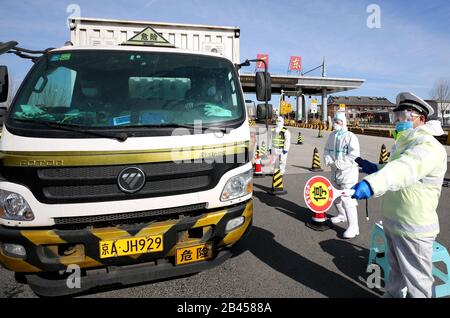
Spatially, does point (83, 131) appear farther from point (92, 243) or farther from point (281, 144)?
point (281, 144)

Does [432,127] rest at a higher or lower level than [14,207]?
higher

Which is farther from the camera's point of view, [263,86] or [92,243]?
[263,86]

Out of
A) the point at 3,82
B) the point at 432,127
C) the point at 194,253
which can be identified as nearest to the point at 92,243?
the point at 194,253

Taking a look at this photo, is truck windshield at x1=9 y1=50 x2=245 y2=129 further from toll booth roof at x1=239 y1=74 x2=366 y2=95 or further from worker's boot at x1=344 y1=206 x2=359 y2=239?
toll booth roof at x1=239 y1=74 x2=366 y2=95

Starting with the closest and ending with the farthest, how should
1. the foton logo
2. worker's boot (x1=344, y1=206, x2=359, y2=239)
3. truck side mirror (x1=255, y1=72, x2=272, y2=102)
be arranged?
the foton logo < truck side mirror (x1=255, y1=72, x2=272, y2=102) < worker's boot (x1=344, y1=206, x2=359, y2=239)

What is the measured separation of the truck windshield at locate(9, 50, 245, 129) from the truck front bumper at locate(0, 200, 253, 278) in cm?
90

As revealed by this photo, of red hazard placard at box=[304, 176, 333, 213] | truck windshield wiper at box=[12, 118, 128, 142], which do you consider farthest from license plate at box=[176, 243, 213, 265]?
red hazard placard at box=[304, 176, 333, 213]

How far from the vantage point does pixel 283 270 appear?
3201 mm

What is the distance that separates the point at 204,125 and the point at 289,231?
2.55 meters

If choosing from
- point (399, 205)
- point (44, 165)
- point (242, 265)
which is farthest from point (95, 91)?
point (399, 205)

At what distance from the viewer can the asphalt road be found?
277cm

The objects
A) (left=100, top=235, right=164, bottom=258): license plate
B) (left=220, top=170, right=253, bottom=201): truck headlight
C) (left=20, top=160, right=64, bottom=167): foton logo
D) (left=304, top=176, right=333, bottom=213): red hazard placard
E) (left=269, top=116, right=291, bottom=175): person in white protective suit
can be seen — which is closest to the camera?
Result: (left=20, top=160, right=64, bottom=167): foton logo

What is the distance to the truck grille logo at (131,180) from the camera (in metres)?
2.32

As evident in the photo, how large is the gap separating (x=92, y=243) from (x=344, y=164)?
3.67 m
